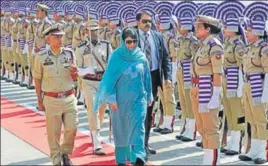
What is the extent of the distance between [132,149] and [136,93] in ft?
2.29

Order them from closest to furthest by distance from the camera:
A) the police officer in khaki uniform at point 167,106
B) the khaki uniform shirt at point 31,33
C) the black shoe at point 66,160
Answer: the black shoe at point 66,160 < the police officer in khaki uniform at point 167,106 < the khaki uniform shirt at point 31,33

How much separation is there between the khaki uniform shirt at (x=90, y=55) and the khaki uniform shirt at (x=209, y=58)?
188 centimetres

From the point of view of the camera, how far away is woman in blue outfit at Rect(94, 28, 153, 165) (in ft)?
24.7

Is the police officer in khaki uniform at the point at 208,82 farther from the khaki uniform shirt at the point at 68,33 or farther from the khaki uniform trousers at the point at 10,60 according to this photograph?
the khaki uniform trousers at the point at 10,60

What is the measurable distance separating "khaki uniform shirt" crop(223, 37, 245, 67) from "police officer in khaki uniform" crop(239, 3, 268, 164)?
423mm

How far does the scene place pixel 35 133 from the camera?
11.2 meters

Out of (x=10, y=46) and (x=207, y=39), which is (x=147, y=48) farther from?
(x=10, y=46)

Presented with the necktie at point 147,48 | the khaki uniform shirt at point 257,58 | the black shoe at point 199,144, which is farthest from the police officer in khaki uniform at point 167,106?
the khaki uniform shirt at point 257,58

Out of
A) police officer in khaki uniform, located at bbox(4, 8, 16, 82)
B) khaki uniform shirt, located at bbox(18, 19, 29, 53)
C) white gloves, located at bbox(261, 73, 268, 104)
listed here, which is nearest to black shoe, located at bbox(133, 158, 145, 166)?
white gloves, located at bbox(261, 73, 268, 104)

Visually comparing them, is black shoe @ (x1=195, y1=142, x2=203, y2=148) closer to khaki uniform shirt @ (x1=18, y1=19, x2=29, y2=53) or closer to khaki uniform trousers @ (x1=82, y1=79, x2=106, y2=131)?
khaki uniform trousers @ (x1=82, y1=79, x2=106, y2=131)

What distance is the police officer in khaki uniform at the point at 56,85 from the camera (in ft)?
27.0

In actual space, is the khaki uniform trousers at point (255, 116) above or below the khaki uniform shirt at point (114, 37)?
below

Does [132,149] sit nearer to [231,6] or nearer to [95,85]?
[95,85]

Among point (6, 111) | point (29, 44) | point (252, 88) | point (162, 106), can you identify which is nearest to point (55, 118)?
point (252, 88)
